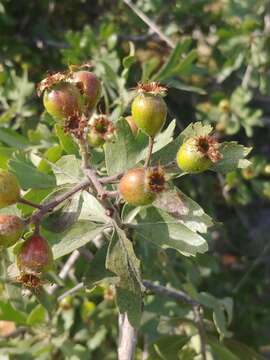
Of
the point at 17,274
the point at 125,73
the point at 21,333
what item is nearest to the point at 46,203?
the point at 17,274

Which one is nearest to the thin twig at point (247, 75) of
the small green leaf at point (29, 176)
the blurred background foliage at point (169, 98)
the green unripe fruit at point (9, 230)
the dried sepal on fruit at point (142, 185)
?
the blurred background foliage at point (169, 98)

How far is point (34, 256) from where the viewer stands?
3.86 ft

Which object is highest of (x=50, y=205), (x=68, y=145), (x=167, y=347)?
(x=50, y=205)

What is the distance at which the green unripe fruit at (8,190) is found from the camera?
4.01ft

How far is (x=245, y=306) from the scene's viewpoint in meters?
3.12

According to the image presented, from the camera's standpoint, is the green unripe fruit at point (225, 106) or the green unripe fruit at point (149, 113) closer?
the green unripe fruit at point (149, 113)

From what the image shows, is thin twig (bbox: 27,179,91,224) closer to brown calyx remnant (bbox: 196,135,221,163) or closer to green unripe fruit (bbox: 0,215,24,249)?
green unripe fruit (bbox: 0,215,24,249)

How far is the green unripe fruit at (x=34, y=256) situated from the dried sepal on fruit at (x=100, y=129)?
0.29m

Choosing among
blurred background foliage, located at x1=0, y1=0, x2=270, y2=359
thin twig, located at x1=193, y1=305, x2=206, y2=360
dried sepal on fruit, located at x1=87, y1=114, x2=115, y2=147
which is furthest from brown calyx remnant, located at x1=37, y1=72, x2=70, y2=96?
thin twig, located at x1=193, y1=305, x2=206, y2=360

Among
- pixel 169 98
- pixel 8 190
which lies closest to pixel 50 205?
pixel 8 190

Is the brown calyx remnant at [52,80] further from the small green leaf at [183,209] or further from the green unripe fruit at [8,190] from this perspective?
the small green leaf at [183,209]

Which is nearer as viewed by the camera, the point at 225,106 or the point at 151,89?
the point at 151,89

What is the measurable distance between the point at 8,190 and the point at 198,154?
1.30 ft

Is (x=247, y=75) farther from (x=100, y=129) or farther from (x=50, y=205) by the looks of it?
(x=50, y=205)
